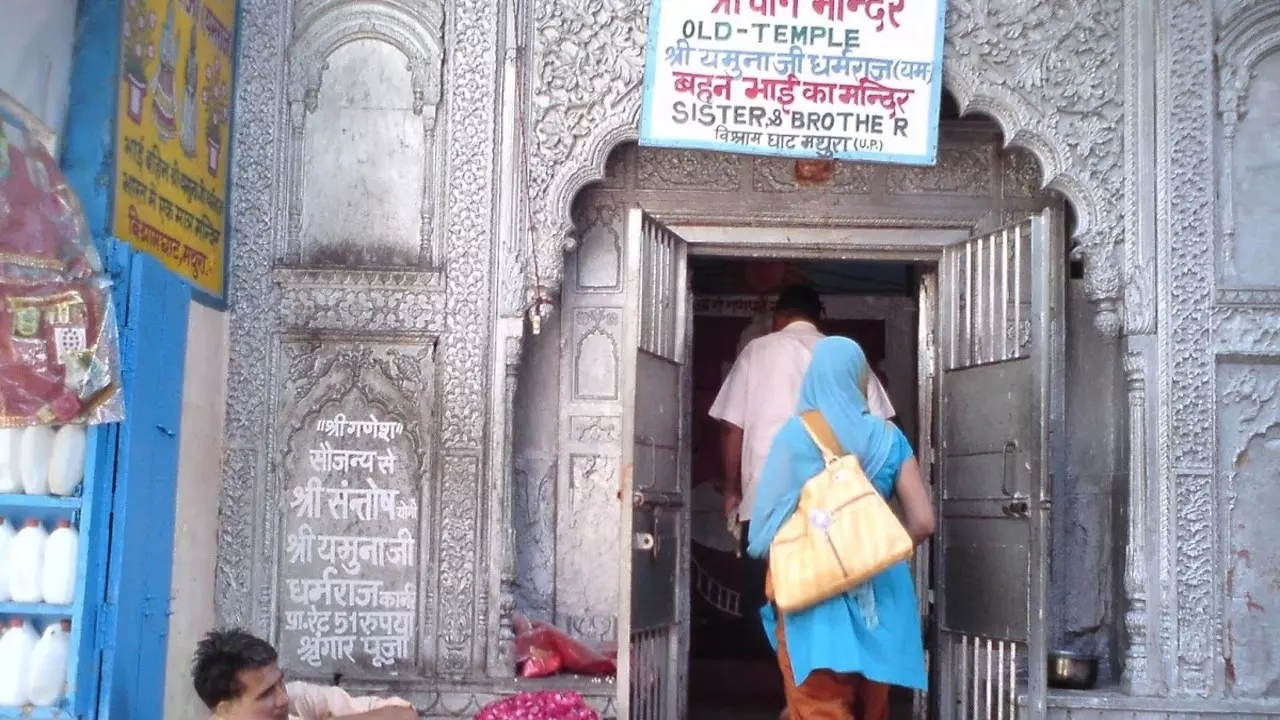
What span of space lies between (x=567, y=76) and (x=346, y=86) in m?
0.91

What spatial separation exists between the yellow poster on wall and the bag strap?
7.60 ft

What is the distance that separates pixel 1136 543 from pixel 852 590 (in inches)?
74.5

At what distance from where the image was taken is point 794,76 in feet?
17.8

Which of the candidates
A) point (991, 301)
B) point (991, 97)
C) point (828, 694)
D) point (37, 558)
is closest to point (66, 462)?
point (37, 558)

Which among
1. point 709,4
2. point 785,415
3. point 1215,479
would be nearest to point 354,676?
point 785,415

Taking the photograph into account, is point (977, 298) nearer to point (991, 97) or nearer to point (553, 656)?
point (991, 97)

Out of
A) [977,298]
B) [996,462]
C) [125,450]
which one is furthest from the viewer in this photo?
[977,298]

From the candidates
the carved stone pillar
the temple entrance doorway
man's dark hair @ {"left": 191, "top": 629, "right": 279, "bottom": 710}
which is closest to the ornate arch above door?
the carved stone pillar

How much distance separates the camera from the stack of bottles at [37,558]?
4082 millimetres

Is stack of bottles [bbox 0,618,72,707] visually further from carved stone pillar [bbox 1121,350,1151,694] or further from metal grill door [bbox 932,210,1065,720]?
carved stone pillar [bbox 1121,350,1151,694]

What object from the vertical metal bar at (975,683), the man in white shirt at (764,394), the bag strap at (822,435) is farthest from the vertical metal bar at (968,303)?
the bag strap at (822,435)

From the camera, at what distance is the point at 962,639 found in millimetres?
5445

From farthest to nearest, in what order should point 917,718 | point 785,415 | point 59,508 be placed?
point 917,718 → point 785,415 → point 59,508

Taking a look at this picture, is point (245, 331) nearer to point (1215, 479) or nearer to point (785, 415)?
point (785, 415)
